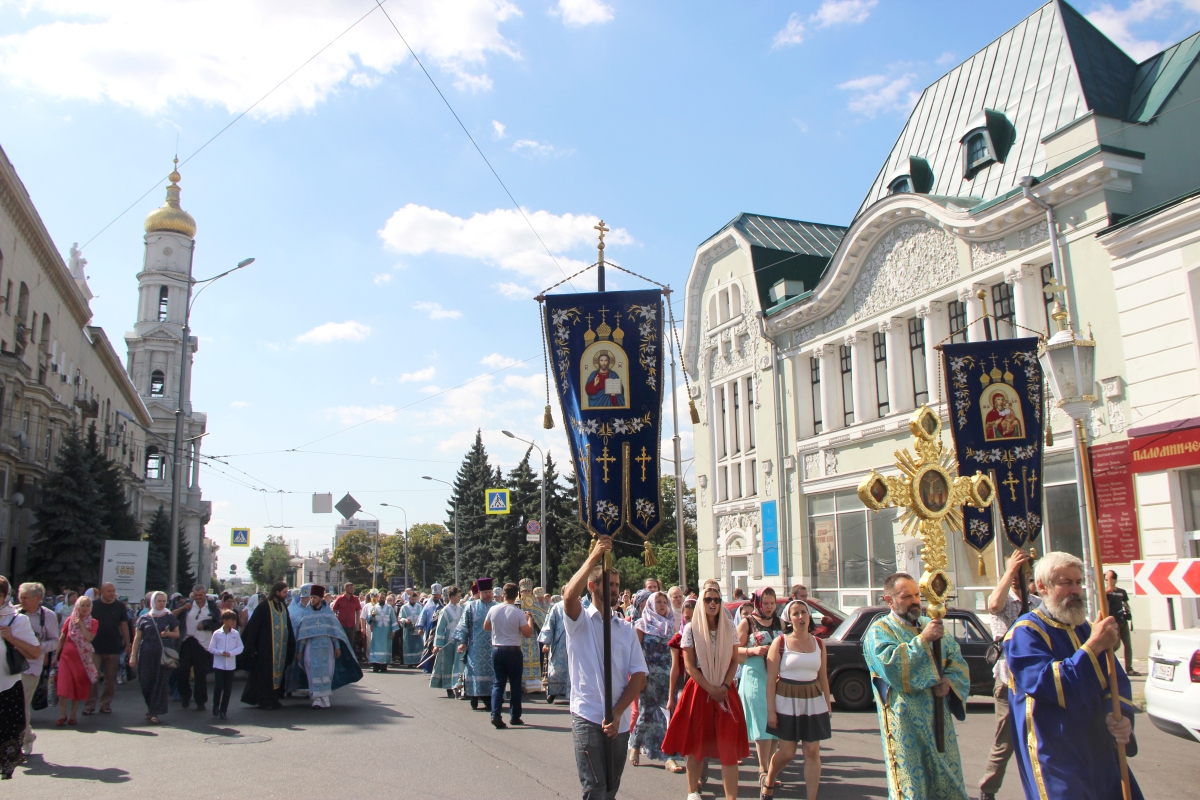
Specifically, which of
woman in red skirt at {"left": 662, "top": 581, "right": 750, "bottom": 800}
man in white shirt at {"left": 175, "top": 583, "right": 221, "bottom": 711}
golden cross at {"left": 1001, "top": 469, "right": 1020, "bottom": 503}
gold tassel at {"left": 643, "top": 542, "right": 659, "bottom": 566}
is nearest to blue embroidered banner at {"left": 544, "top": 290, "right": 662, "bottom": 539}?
gold tassel at {"left": 643, "top": 542, "right": 659, "bottom": 566}

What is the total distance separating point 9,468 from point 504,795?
31.5 meters

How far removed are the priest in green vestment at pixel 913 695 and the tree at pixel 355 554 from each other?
100 m

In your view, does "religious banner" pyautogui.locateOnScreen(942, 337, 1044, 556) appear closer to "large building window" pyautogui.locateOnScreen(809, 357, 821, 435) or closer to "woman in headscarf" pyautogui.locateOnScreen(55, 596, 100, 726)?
"woman in headscarf" pyautogui.locateOnScreen(55, 596, 100, 726)

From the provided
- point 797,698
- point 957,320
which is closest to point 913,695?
point 797,698

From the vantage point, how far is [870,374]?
25.8 metres

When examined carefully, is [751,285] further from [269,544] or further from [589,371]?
[269,544]

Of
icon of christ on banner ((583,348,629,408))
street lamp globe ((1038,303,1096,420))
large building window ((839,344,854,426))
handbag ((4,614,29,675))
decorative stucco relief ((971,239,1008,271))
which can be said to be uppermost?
decorative stucco relief ((971,239,1008,271))

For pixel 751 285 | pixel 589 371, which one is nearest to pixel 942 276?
pixel 751 285

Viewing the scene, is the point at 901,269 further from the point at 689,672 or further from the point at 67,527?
the point at 67,527

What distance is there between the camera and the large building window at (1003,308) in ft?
68.9

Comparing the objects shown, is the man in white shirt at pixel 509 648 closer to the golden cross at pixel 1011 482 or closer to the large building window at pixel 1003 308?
the golden cross at pixel 1011 482

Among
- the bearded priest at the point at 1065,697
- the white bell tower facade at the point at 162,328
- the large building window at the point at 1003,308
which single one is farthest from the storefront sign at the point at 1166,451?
the white bell tower facade at the point at 162,328

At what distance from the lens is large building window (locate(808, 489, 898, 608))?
80.6ft

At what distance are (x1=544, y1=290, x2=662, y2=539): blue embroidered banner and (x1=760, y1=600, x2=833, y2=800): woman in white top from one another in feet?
5.06
